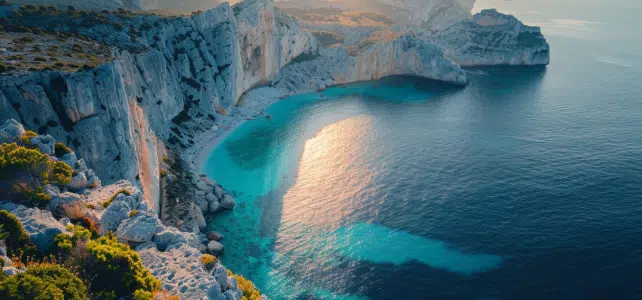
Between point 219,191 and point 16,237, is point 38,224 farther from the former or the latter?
point 219,191

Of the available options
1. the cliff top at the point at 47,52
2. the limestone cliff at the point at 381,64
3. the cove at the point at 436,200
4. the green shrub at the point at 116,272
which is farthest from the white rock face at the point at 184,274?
the limestone cliff at the point at 381,64

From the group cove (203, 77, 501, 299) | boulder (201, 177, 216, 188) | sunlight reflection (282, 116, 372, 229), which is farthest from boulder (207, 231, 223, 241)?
boulder (201, 177, 216, 188)

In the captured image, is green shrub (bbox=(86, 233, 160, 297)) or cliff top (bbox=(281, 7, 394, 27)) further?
cliff top (bbox=(281, 7, 394, 27))

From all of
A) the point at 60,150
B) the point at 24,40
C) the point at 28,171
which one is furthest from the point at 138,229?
the point at 24,40

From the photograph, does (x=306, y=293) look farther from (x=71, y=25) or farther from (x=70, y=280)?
(x=71, y=25)

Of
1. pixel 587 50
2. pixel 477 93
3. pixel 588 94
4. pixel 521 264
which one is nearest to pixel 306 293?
pixel 521 264

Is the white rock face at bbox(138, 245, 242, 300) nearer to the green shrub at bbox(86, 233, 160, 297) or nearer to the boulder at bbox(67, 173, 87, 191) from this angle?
the green shrub at bbox(86, 233, 160, 297)
